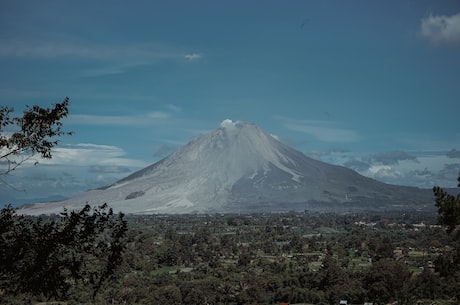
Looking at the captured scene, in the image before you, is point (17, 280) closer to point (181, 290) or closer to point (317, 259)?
point (181, 290)

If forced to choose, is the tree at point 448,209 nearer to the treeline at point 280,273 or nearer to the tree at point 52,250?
the treeline at point 280,273

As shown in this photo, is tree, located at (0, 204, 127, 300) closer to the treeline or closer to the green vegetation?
the green vegetation

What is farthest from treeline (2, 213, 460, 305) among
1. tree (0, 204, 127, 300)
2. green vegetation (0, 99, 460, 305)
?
tree (0, 204, 127, 300)

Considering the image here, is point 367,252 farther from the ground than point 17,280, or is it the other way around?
point 17,280

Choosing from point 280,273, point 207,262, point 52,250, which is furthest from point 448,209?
point 207,262

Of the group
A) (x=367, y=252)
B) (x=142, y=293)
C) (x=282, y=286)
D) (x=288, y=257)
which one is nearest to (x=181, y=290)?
(x=142, y=293)

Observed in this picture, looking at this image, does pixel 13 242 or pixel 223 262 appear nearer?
pixel 13 242

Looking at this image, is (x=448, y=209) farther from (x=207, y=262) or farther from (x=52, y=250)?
(x=207, y=262)

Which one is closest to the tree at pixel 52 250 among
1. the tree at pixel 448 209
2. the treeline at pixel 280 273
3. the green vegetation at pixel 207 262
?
the green vegetation at pixel 207 262
